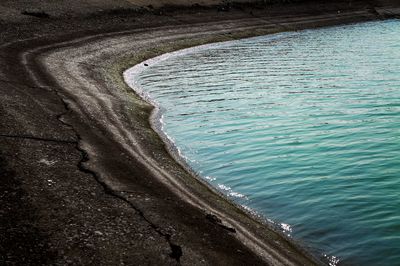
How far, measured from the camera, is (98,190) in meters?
16.2

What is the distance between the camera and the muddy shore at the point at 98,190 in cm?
1277

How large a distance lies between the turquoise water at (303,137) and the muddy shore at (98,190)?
5.07ft

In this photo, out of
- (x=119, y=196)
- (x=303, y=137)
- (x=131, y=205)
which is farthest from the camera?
(x=303, y=137)

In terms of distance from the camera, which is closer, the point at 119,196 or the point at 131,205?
the point at 131,205

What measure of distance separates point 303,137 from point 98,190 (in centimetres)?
1350

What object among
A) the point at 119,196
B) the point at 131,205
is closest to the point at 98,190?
the point at 119,196

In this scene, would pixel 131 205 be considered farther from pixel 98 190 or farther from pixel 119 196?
pixel 98 190

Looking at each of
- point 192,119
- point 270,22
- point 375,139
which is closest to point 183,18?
point 270,22

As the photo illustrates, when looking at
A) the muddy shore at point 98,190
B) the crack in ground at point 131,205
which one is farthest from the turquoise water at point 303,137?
the crack in ground at point 131,205

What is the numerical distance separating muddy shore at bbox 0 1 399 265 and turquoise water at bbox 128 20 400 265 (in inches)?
60.8

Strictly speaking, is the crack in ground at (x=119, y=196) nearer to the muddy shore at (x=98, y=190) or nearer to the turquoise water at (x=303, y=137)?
the muddy shore at (x=98, y=190)

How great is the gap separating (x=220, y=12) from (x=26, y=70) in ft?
160

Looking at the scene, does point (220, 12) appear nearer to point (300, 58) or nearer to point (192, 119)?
point (300, 58)

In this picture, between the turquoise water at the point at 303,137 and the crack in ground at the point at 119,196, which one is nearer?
the crack in ground at the point at 119,196
